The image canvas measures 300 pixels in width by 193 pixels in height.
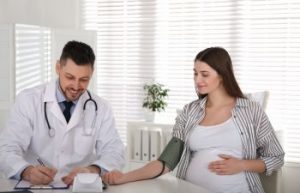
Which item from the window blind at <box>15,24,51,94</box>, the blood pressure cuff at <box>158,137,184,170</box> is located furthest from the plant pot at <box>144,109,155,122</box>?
the blood pressure cuff at <box>158,137,184,170</box>

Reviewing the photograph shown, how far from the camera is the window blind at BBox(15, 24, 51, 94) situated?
3594mm

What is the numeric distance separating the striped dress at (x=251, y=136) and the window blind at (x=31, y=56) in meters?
1.68

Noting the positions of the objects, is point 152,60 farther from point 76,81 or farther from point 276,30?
point 76,81

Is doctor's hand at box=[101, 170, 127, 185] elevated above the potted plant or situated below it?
below

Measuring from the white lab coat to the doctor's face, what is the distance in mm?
109

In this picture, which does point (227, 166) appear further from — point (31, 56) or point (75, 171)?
point (31, 56)

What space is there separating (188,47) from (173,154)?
189 cm

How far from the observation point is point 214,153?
2.29m

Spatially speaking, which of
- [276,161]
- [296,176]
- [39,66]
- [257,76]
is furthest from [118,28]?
[276,161]

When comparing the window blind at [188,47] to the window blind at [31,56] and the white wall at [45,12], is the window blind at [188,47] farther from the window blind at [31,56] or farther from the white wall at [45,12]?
the window blind at [31,56]

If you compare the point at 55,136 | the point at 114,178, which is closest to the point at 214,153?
the point at 114,178

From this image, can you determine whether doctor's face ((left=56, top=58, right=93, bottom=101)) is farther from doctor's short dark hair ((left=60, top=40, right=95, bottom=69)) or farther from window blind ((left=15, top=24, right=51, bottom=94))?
window blind ((left=15, top=24, right=51, bottom=94))

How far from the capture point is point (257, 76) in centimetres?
383

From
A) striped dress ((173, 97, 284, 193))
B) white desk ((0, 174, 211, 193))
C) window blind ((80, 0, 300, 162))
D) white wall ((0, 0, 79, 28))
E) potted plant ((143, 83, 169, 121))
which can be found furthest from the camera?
white wall ((0, 0, 79, 28))
